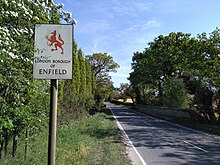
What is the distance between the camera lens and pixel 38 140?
12.3m

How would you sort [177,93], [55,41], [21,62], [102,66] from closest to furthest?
[55,41] < [21,62] < [177,93] < [102,66]

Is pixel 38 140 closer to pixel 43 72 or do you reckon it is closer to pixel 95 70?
pixel 43 72

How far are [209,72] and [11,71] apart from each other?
26.2m

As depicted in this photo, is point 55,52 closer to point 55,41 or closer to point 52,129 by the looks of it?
point 55,41

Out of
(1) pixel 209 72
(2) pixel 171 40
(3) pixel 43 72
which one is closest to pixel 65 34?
(3) pixel 43 72

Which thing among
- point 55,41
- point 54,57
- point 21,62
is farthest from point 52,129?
point 21,62

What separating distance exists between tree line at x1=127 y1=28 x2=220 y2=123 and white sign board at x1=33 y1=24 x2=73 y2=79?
24.8 metres

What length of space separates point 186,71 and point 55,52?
3986 centimetres

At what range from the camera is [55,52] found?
3.62 metres

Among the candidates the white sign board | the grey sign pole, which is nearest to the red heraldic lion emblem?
the white sign board

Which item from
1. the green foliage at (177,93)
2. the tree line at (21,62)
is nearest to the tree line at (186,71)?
the green foliage at (177,93)

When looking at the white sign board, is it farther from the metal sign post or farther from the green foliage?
the green foliage

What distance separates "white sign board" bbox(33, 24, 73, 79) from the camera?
359 centimetres

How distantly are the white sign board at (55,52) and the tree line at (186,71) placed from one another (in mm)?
24796
